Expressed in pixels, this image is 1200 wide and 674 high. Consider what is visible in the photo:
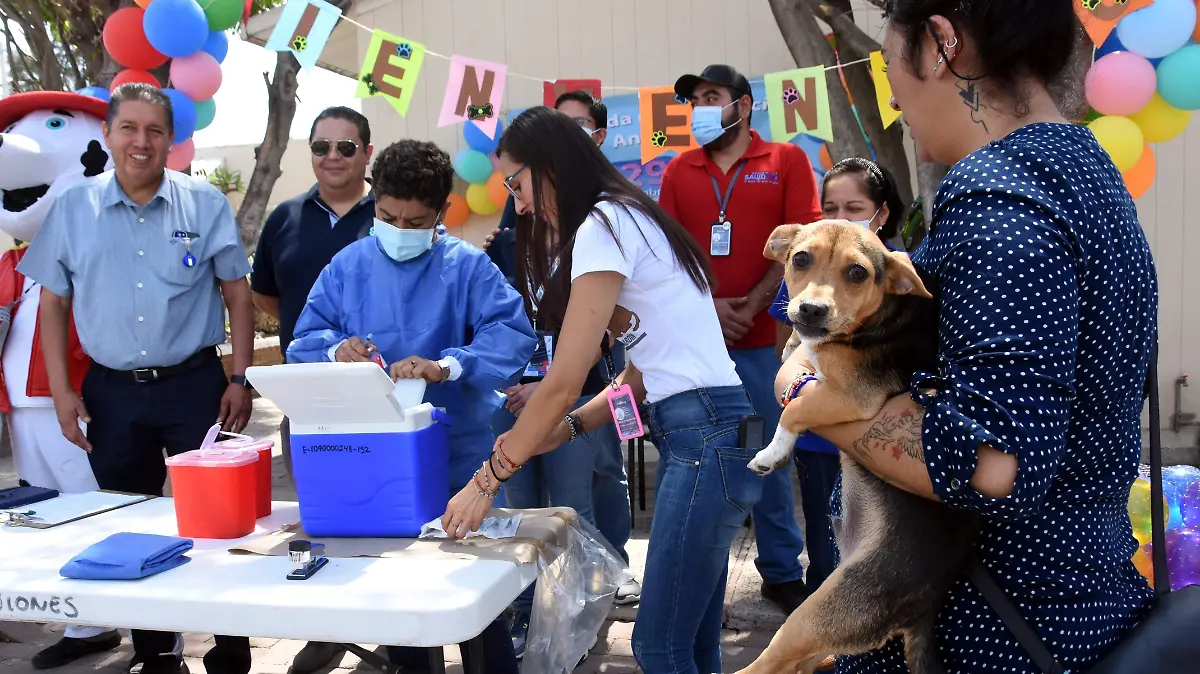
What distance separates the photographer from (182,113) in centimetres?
549

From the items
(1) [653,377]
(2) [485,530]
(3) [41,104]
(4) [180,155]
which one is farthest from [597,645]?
(4) [180,155]

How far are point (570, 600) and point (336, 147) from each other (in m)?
2.72

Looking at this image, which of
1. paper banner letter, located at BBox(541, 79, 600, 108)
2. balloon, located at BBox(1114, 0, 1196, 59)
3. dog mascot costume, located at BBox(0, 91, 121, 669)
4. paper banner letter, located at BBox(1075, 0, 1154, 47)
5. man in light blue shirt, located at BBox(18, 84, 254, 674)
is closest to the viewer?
man in light blue shirt, located at BBox(18, 84, 254, 674)

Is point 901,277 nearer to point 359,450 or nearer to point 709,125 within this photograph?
point 359,450

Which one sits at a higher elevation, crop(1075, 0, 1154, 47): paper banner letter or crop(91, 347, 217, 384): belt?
crop(1075, 0, 1154, 47): paper banner letter

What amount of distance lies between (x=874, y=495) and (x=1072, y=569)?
1.00 feet

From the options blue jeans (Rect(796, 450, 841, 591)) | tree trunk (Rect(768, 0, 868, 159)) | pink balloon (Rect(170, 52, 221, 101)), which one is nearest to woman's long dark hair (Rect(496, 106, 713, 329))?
blue jeans (Rect(796, 450, 841, 591))

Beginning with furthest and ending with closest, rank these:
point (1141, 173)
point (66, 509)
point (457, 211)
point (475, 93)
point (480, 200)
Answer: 1. point (457, 211)
2. point (480, 200)
3. point (475, 93)
4. point (1141, 173)
5. point (66, 509)

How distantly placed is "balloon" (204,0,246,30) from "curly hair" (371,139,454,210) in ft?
11.2

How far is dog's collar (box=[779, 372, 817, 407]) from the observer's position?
1.62m

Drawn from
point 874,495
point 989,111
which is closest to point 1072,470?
point 874,495

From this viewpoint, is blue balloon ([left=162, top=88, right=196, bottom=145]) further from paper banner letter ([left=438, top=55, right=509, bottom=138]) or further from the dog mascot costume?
paper banner letter ([left=438, top=55, right=509, bottom=138])

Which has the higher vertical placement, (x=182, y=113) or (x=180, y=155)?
(x=182, y=113)

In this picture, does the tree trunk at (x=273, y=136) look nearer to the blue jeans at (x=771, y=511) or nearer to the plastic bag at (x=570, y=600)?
the blue jeans at (x=771, y=511)
